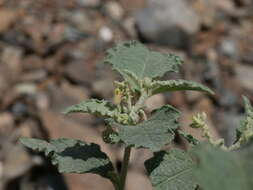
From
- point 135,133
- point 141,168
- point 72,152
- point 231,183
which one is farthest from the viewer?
point 141,168

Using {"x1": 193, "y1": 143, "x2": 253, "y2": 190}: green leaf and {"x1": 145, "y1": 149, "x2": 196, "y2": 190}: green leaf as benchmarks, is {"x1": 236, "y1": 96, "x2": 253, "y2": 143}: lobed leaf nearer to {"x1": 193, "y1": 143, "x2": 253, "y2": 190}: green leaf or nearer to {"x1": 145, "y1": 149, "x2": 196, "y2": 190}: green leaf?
{"x1": 145, "y1": 149, "x2": 196, "y2": 190}: green leaf

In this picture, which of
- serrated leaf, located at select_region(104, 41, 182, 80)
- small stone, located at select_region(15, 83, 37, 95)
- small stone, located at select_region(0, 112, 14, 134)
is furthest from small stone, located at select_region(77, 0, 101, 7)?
serrated leaf, located at select_region(104, 41, 182, 80)

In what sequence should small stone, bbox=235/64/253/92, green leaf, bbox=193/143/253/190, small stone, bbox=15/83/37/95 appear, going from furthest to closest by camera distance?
1. small stone, bbox=235/64/253/92
2. small stone, bbox=15/83/37/95
3. green leaf, bbox=193/143/253/190

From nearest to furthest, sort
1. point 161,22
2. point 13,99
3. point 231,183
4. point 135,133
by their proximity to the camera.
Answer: point 231,183 → point 135,133 → point 13,99 → point 161,22

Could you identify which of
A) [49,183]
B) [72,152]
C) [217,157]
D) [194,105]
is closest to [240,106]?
[194,105]

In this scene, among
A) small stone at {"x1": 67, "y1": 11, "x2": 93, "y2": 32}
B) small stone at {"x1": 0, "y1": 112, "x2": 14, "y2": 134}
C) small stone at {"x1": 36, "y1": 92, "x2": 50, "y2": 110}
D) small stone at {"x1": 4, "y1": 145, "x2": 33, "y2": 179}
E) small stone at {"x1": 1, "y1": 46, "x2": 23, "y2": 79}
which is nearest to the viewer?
small stone at {"x1": 4, "y1": 145, "x2": 33, "y2": 179}

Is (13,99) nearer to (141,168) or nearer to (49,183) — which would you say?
(49,183)

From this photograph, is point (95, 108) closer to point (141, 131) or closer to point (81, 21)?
point (141, 131)
